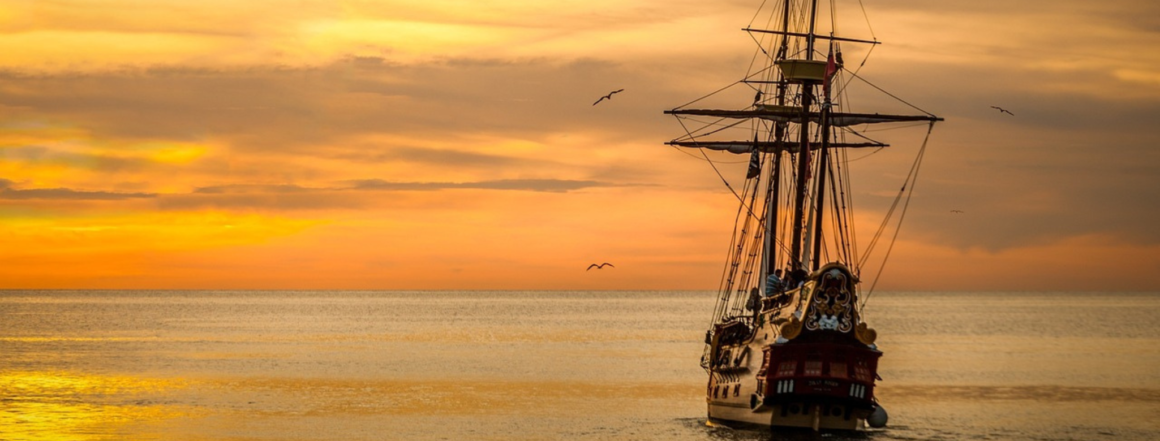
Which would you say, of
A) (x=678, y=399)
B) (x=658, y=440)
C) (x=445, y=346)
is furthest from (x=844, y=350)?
(x=445, y=346)

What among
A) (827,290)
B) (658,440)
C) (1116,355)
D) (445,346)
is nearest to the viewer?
(827,290)

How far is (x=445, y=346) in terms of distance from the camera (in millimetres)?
138250

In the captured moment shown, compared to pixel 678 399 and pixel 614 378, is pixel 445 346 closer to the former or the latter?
pixel 614 378

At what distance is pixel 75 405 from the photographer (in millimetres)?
Answer: 73000

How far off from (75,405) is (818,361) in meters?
39.0

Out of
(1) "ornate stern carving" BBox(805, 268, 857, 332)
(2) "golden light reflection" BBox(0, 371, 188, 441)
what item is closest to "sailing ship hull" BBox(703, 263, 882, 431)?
(1) "ornate stern carving" BBox(805, 268, 857, 332)

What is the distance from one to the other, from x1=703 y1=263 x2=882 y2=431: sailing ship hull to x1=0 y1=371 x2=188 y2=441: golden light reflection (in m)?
27.6

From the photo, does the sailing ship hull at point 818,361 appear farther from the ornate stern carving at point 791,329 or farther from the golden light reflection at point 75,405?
the golden light reflection at point 75,405

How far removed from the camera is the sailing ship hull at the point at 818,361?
54625 mm

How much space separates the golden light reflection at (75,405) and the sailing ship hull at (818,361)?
27609 millimetres

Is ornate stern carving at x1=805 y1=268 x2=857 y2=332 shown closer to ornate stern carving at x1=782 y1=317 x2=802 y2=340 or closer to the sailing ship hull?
the sailing ship hull

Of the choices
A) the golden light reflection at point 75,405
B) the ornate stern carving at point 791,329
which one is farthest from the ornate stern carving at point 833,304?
the golden light reflection at point 75,405

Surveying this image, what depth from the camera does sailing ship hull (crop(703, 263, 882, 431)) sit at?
5462cm

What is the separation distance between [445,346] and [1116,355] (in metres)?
60.4
